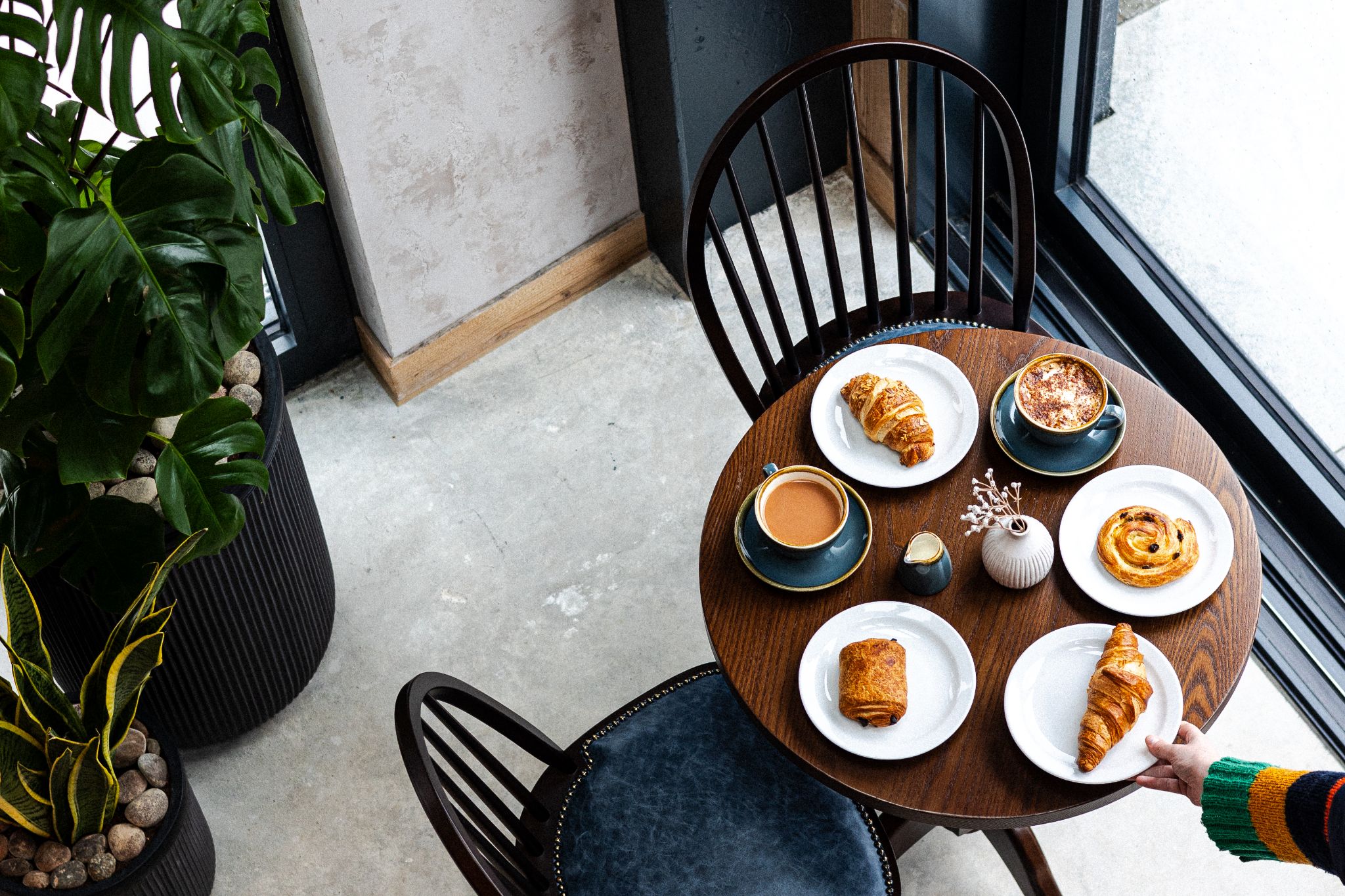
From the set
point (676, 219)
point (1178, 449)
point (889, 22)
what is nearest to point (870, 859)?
point (1178, 449)

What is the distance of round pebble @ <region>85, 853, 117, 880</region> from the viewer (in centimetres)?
195

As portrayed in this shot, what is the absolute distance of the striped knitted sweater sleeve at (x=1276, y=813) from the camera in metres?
1.44

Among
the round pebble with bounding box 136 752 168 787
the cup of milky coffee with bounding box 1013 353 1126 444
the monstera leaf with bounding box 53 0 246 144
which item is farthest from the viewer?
the round pebble with bounding box 136 752 168 787

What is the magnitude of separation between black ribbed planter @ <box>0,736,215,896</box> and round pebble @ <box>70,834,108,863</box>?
41 millimetres

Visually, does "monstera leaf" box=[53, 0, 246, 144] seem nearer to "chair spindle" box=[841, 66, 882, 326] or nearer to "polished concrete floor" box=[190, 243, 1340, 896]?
"chair spindle" box=[841, 66, 882, 326]

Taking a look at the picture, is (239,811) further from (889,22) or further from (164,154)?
Result: (889,22)

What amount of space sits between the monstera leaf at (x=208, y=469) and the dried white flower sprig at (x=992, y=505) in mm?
993

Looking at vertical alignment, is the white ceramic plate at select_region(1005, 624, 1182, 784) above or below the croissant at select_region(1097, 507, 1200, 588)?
below

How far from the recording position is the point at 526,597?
2654 mm

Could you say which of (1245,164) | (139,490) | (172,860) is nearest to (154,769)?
(172,860)

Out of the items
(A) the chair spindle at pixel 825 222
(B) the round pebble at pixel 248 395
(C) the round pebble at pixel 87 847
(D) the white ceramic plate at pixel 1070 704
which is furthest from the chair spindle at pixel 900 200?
(C) the round pebble at pixel 87 847

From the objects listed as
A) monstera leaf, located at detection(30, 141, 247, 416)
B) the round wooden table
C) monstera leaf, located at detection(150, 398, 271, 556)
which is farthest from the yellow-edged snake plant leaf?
the round wooden table

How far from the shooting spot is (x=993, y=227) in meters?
3.17

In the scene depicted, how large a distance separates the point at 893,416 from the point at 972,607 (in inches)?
12.0
